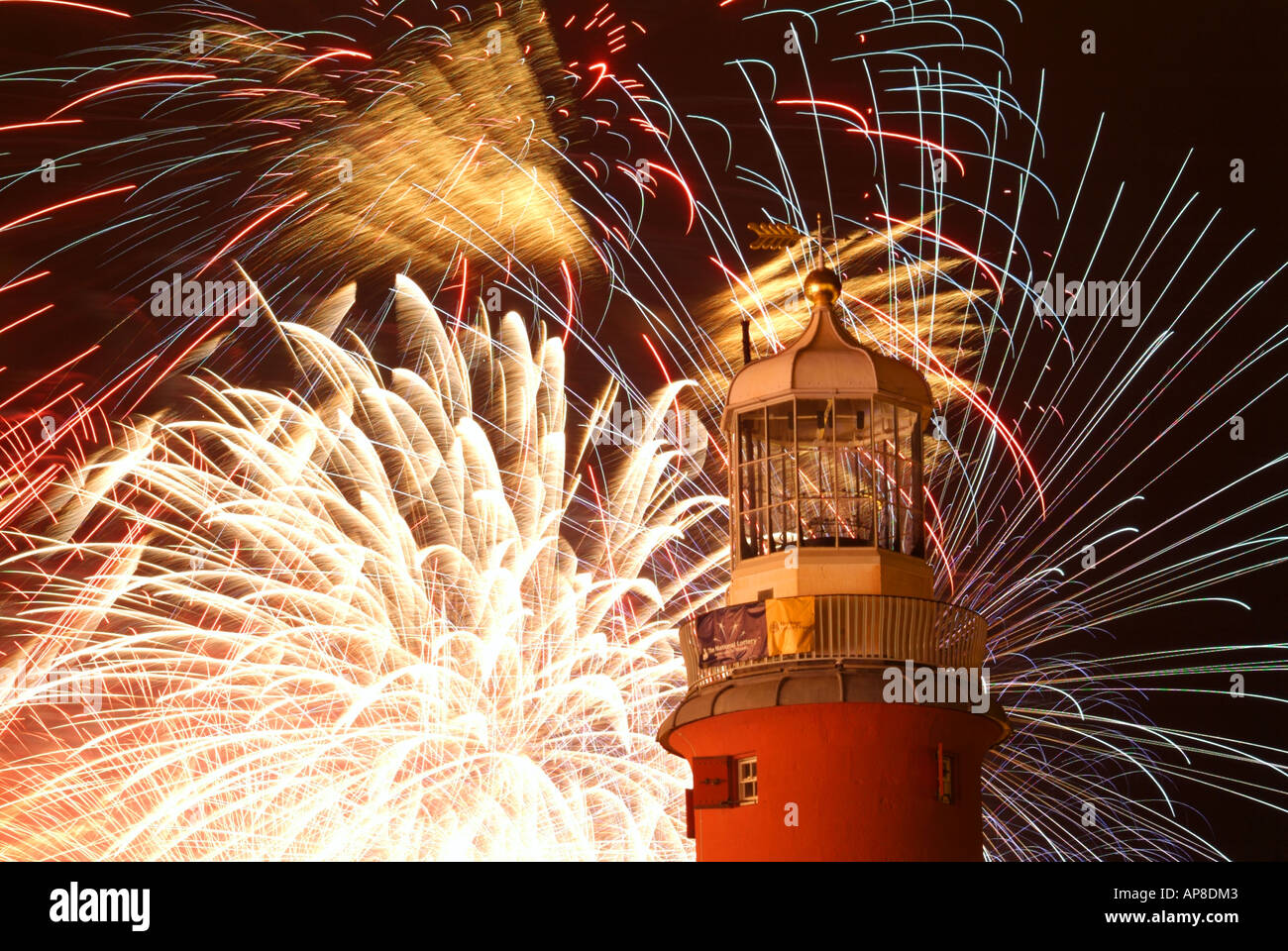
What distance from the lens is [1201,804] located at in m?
52.4

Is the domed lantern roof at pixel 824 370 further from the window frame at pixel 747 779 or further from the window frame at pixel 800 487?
the window frame at pixel 747 779

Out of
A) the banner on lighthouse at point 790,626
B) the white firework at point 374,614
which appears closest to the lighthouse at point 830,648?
the banner on lighthouse at point 790,626

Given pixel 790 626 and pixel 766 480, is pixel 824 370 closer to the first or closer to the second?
pixel 766 480

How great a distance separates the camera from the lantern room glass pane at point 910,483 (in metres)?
28.6

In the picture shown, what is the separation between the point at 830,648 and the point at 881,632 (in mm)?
665

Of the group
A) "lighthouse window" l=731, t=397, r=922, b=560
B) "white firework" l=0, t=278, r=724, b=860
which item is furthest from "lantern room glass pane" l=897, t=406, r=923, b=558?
"white firework" l=0, t=278, r=724, b=860

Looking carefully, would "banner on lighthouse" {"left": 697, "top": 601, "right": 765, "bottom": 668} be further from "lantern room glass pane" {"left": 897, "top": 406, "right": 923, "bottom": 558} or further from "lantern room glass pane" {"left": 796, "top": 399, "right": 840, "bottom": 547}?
"lantern room glass pane" {"left": 897, "top": 406, "right": 923, "bottom": 558}

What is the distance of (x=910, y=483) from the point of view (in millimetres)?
29156

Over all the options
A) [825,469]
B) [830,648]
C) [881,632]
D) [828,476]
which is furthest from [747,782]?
[825,469]

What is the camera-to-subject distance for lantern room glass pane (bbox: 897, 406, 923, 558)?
28.6 meters

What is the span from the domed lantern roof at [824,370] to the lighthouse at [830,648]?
A: 3 cm

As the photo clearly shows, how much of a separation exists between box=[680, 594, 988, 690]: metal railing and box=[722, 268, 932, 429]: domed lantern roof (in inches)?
128
